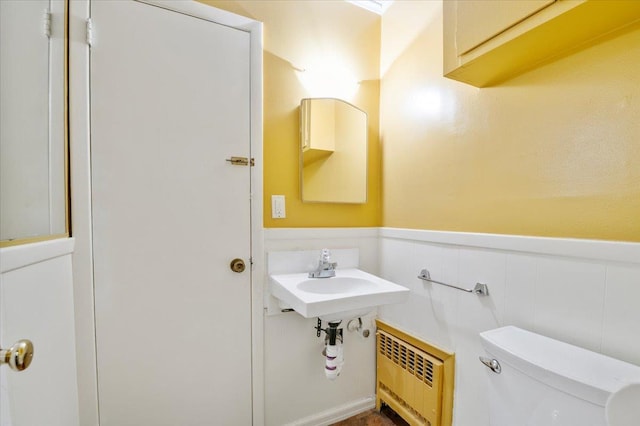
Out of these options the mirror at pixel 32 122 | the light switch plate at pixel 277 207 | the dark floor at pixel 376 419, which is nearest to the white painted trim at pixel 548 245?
the light switch plate at pixel 277 207

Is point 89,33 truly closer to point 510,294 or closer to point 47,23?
point 47,23

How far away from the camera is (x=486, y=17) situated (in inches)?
35.5

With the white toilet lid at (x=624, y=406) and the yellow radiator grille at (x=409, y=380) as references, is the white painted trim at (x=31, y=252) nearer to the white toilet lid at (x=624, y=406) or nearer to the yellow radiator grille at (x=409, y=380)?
the white toilet lid at (x=624, y=406)

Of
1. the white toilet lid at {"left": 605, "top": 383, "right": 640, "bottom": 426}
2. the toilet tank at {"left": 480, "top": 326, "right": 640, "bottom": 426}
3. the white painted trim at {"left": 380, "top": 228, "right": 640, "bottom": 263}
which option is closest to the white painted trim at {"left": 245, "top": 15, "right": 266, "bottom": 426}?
the white painted trim at {"left": 380, "top": 228, "right": 640, "bottom": 263}

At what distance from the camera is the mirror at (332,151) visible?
153 cm

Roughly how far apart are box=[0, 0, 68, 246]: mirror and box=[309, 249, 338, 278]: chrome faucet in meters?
1.06

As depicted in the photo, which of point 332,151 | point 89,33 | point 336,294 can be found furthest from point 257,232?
point 89,33

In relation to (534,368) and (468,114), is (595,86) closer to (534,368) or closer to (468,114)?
(468,114)

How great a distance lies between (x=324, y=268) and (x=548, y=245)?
95cm

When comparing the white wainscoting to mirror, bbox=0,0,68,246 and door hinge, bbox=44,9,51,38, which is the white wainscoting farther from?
door hinge, bbox=44,9,51,38

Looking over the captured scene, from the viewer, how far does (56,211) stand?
0.99 m

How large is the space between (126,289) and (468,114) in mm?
1651

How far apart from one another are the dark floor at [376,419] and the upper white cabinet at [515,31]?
1.79 metres

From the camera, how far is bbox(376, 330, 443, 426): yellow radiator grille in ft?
4.28
